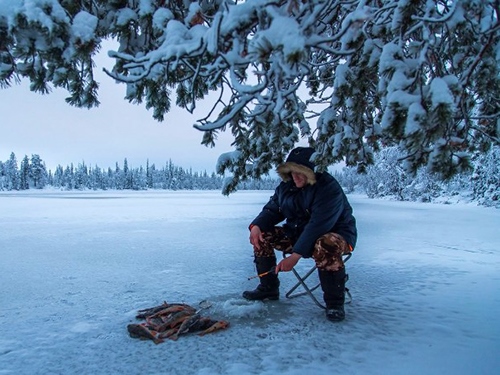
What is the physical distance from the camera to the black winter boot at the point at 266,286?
3.51 metres

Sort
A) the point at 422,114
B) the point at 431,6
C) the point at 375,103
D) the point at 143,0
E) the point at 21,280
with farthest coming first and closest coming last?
the point at 21,280 < the point at 375,103 < the point at 143,0 < the point at 431,6 < the point at 422,114

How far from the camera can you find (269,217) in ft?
11.8

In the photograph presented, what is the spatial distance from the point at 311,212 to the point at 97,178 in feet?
363

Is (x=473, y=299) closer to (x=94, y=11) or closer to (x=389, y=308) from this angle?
(x=389, y=308)

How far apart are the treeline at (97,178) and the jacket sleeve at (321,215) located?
3094 inches

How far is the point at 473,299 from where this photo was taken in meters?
3.54

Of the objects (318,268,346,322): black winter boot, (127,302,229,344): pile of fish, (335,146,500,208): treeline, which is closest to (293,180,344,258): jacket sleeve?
(318,268,346,322): black winter boot

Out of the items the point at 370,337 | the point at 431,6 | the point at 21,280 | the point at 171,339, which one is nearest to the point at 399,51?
the point at 431,6

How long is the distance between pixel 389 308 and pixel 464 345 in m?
0.84

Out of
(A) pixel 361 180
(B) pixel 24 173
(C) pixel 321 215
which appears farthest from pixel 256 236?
(B) pixel 24 173

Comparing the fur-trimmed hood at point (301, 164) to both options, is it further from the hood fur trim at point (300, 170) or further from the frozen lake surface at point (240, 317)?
the frozen lake surface at point (240, 317)

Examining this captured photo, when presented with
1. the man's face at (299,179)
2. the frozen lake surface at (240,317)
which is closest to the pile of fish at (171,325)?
the frozen lake surface at (240,317)

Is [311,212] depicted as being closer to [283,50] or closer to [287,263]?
[287,263]

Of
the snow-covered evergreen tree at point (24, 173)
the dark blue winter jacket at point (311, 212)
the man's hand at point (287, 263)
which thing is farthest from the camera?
the snow-covered evergreen tree at point (24, 173)
